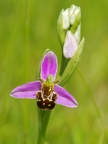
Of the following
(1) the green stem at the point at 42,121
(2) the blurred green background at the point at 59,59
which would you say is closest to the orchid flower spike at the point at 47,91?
(1) the green stem at the point at 42,121

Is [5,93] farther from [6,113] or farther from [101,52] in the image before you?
[101,52]

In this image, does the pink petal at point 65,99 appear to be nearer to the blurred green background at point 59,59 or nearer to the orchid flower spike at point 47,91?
the orchid flower spike at point 47,91

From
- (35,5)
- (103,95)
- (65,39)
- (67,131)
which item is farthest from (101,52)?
(65,39)

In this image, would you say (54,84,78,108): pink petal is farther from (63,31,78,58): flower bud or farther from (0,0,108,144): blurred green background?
→ (0,0,108,144): blurred green background

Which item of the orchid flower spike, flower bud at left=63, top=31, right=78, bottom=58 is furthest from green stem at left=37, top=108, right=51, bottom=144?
flower bud at left=63, top=31, right=78, bottom=58

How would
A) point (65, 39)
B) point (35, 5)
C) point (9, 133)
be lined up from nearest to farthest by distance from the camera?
point (65, 39) → point (9, 133) → point (35, 5)

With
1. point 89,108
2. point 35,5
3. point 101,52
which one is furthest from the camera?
point 35,5
